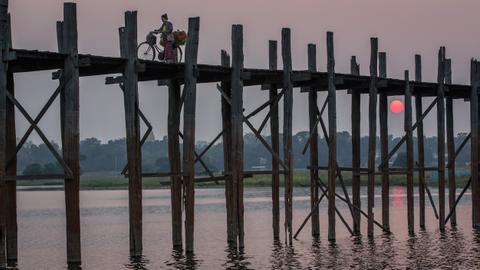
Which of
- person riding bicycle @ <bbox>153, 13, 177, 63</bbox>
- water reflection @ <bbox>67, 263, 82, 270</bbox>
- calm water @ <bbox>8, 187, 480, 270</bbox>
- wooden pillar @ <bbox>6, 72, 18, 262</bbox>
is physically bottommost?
calm water @ <bbox>8, 187, 480, 270</bbox>

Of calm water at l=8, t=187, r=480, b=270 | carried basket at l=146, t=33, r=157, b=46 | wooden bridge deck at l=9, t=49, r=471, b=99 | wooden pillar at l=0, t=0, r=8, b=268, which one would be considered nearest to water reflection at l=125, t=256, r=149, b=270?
calm water at l=8, t=187, r=480, b=270

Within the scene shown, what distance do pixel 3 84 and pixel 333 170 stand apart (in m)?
13.3

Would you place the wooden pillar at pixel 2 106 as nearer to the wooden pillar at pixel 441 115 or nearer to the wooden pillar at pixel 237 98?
the wooden pillar at pixel 237 98

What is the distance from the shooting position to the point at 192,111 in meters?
31.7

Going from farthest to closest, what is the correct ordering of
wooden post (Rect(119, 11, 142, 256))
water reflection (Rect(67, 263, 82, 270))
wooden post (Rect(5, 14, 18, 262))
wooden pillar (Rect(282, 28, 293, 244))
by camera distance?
wooden pillar (Rect(282, 28, 293, 244)) < wooden post (Rect(119, 11, 142, 256)) < wooden post (Rect(5, 14, 18, 262)) < water reflection (Rect(67, 263, 82, 270))

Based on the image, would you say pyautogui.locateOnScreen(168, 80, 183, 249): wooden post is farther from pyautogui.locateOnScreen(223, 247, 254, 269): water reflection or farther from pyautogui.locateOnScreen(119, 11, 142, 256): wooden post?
pyautogui.locateOnScreen(119, 11, 142, 256): wooden post

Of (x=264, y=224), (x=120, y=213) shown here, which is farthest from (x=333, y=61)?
(x=120, y=213)

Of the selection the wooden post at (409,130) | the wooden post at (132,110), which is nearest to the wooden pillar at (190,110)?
the wooden post at (132,110)

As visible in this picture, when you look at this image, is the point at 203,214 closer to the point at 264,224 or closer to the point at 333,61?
the point at 264,224

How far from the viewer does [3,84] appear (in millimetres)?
26719

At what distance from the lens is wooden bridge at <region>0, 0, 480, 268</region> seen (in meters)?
28.0

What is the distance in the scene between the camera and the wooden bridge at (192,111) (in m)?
28.0

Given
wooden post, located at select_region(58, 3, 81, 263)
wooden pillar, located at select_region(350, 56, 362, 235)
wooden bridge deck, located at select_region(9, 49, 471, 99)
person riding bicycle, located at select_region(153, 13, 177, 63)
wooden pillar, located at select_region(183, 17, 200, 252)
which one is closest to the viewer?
wooden post, located at select_region(58, 3, 81, 263)

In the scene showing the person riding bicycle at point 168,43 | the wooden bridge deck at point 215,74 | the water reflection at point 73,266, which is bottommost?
the water reflection at point 73,266
